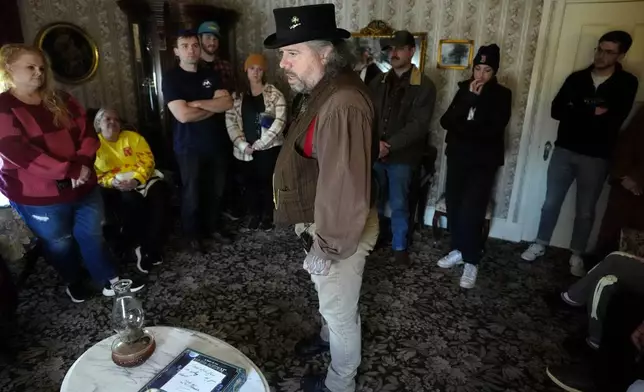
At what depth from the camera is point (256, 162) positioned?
3.38 m

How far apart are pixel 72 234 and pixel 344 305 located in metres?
1.66

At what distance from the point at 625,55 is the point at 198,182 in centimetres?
294

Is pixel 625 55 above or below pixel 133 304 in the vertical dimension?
above

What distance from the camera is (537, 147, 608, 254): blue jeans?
9.13 ft

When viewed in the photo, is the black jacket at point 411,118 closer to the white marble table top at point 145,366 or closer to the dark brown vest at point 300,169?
the dark brown vest at point 300,169

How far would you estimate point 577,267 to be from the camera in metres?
2.87

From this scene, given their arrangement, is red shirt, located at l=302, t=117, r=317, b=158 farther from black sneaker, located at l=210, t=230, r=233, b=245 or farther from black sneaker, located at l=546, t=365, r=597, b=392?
black sneaker, located at l=210, t=230, r=233, b=245

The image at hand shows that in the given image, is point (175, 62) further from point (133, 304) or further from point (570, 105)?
point (570, 105)

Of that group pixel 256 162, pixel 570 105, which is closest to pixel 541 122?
pixel 570 105

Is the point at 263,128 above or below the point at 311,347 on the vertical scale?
above

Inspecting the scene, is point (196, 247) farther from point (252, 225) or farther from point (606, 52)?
point (606, 52)

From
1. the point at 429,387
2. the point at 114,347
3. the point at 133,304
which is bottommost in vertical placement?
→ the point at 429,387

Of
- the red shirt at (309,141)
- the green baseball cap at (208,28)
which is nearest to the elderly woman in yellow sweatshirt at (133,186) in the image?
the green baseball cap at (208,28)

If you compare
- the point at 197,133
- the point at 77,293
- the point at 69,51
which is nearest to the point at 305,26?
the point at 197,133
